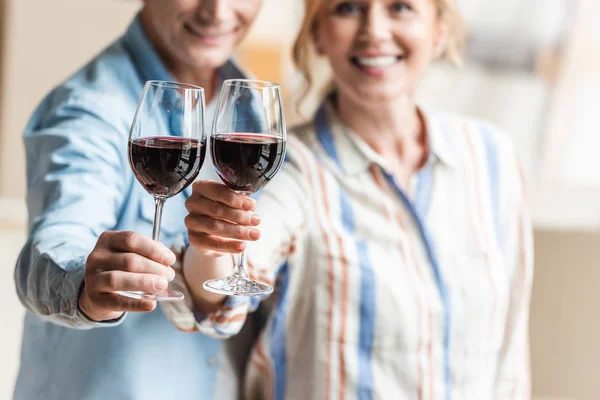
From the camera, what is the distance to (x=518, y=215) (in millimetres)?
1898

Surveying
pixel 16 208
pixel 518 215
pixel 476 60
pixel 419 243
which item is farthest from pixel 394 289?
pixel 16 208

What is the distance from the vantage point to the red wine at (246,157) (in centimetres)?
110

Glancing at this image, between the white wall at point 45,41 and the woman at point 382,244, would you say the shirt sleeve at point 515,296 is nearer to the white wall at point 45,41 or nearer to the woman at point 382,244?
the woman at point 382,244

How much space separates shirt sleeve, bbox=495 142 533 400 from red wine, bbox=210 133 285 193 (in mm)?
916

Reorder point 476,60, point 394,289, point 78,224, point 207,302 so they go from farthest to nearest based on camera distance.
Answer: point 476,60 < point 394,289 < point 207,302 < point 78,224

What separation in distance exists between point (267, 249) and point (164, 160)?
1.68 feet

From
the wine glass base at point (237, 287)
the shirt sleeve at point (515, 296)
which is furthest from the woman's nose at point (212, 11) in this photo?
the shirt sleeve at point (515, 296)

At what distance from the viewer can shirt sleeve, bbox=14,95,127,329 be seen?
1.14 meters

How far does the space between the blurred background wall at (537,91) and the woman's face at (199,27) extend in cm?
190

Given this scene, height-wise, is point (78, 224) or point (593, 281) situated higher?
point (78, 224)

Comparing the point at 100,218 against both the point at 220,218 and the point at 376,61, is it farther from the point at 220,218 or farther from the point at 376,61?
the point at 376,61

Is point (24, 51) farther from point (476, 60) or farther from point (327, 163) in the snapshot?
point (327, 163)

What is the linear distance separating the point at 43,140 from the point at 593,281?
9.42ft

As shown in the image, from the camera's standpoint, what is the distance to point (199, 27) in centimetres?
155
